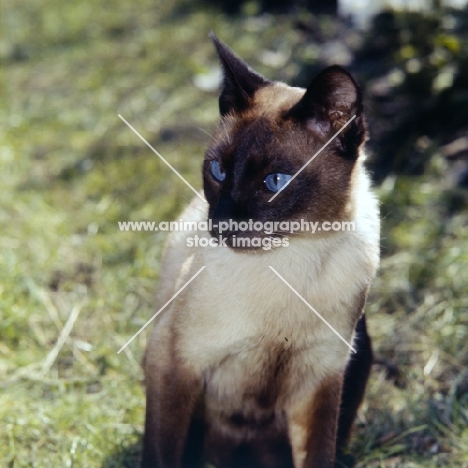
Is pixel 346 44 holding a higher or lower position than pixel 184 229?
lower

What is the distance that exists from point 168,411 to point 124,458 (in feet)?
1.40

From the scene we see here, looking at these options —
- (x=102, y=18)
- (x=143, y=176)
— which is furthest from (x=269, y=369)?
(x=102, y=18)

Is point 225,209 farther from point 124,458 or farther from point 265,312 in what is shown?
point 124,458

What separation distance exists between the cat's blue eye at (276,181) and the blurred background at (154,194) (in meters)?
0.62

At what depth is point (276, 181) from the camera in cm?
206

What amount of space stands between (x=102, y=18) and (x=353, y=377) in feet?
16.0

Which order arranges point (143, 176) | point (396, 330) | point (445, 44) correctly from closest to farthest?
point (396, 330)
point (445, 44)
point (143, 176)

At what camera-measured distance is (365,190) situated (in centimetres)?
229

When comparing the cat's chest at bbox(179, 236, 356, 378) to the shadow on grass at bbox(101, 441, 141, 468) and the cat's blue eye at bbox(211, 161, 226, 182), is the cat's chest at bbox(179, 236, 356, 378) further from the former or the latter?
the shadow on grass at bbox(101, 441, 141, 468)

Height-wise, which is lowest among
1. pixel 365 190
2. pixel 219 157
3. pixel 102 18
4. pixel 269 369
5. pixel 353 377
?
pixel 102 18

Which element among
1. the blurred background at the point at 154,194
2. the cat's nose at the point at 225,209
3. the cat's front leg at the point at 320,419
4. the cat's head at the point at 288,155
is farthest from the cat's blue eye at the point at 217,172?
the cat's front leg at the point at 320,419

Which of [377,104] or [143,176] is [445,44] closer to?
[377,104]

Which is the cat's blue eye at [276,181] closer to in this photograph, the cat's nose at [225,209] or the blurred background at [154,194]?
the cat's nose at [225,209]

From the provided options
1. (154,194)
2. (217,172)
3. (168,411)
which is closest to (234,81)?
(217,172)
